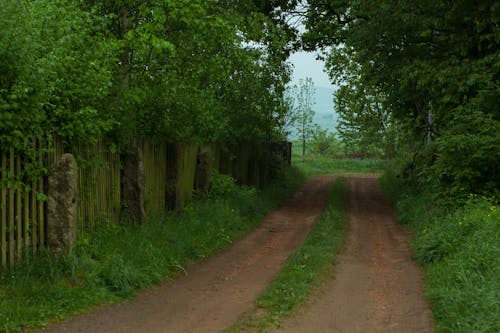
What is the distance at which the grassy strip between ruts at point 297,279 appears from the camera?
7.27 metres

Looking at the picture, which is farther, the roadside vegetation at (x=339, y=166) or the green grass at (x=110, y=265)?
the roadside vegetation at (x=339, y=166)

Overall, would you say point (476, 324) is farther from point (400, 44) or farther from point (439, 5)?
point (400, 44)

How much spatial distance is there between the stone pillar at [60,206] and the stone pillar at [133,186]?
3210mm

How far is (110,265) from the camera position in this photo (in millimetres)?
8703

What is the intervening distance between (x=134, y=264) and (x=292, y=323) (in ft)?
10.4

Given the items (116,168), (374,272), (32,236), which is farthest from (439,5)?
(32,236)

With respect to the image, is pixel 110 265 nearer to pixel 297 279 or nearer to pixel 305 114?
pixel 297 279

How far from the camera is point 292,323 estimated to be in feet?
23.6

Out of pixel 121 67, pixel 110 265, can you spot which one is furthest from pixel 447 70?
pixel 110 265

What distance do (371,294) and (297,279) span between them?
1196 mm

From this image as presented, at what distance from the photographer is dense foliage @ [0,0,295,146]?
24.5ft

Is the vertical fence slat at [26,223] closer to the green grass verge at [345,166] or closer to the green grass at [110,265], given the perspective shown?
the green grass at [110,265]

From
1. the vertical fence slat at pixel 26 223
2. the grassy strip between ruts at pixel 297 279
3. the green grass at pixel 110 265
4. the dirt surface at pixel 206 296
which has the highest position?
the vertical fence slat at pixel 26 223

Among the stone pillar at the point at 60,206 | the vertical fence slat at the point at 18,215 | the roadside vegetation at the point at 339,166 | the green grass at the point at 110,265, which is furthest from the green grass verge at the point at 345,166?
the vertical fence slat at the point at 18,215
